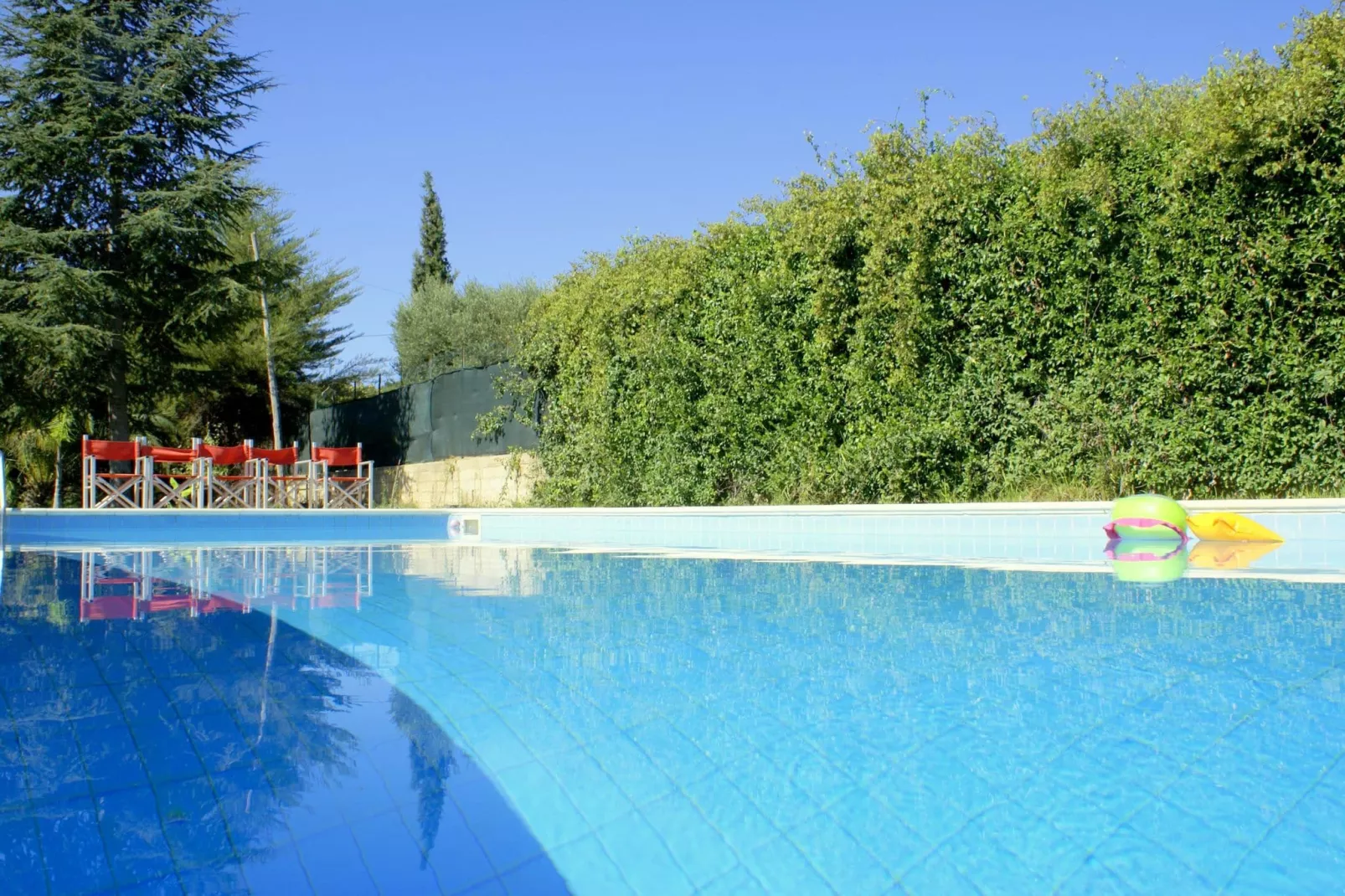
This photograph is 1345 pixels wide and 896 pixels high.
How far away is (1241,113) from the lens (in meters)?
6.43

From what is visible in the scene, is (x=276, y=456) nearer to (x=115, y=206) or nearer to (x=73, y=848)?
(x=115, y=206)

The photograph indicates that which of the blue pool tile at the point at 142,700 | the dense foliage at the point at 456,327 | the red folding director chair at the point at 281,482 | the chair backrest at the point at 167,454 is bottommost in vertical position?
the blue pool tile at the point at 142,700

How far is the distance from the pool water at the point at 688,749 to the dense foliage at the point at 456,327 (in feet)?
60.6

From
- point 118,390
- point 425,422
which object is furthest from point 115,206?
point 425,422

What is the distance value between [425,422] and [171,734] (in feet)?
44.5

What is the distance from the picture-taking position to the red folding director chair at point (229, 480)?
13977 millimetres

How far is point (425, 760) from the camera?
2.72m

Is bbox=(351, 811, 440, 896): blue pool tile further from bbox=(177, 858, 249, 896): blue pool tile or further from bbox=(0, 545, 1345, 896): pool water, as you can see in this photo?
bbox=(177, 858, 249, 896): blue pool tile

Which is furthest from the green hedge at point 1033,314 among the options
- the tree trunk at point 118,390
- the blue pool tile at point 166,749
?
the tree trunk at point 118,390

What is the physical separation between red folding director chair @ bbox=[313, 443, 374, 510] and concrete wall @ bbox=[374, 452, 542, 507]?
0.59 metres

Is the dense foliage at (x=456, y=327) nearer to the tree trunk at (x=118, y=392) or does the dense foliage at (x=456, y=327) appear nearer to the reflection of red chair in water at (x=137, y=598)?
the tree trunk at (x=118, y=392)

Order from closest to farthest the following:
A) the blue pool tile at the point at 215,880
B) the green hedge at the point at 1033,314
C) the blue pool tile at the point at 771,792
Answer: the blue pool tile at the point at 215,880, the blue pool tile at the point at 771,792, the green hedge at the point at 1033,314

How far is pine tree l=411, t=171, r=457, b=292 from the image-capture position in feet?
100

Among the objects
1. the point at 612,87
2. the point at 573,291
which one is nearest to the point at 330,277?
the point at 612,87
